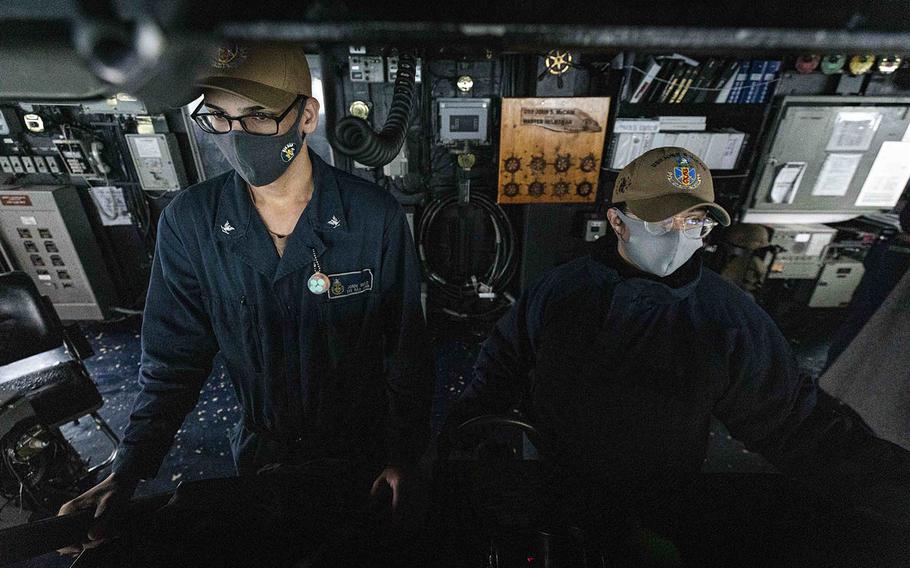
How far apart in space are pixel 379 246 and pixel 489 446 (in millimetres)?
849

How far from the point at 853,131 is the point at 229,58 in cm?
566

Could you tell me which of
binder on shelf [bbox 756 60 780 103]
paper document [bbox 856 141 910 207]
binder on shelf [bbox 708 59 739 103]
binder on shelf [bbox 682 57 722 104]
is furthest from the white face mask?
paper document [bbox 856 141 910 207]

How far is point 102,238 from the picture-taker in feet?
15.9

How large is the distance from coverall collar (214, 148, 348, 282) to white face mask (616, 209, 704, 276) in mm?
1174

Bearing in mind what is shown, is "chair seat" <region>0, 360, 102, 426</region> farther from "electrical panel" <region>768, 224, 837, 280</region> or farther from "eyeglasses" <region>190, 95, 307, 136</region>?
"electrical panel" <region>768, 224, 837, 280</region>

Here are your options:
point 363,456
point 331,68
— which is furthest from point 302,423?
point 331,68

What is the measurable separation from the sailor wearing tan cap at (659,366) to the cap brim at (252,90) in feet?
4.09

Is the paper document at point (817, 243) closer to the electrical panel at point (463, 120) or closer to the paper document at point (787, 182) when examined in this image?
the paper document at point (787, 182)

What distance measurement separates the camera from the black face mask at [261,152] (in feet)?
4.36

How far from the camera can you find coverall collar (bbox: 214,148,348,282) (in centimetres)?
142

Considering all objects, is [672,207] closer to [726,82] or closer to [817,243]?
[726,82]

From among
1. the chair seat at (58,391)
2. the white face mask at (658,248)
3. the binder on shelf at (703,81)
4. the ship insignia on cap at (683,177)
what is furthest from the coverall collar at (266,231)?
the binder on shelf at (703,81)

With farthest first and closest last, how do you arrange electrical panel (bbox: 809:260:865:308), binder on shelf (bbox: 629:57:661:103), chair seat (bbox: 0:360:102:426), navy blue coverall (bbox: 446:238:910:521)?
1. electrical panel (bbox: 809:260:865:308)
2. binder on shelf (bbox: 629:57:661:103)
3. chair seat (bbox: 0:360:102:426)
4. navy blue coverall (bbox: 446:238:910:521)

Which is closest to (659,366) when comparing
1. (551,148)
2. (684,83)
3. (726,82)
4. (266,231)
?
(266,231)
